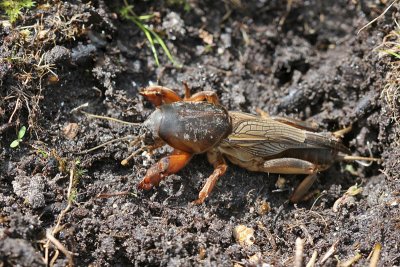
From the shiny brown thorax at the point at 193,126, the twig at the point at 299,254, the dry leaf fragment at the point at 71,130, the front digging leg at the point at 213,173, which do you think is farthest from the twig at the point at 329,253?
the dry leaf fragment at the point at 71,130

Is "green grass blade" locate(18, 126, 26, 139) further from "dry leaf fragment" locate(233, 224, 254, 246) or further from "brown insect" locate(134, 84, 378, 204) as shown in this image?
"dry leaf fragment" locate(233, 224, 254, 246)

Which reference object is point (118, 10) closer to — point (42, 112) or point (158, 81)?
point (158, 81)

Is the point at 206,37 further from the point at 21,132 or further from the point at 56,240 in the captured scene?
the point at 56,240

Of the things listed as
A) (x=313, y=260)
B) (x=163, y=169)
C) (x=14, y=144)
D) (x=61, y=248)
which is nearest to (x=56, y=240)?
(x=61, y=248)

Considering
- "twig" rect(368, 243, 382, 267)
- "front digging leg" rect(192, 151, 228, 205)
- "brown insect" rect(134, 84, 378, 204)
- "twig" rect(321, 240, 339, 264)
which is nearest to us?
"twig" rect(368, 243, 382, 267)

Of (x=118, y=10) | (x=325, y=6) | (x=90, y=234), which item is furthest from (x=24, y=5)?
(x=325, y=6)

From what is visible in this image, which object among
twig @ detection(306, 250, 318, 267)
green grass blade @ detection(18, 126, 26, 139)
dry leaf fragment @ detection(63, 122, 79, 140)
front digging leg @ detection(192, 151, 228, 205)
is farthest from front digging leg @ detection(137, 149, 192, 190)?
twig @ detection(306, 250, 318, 267)

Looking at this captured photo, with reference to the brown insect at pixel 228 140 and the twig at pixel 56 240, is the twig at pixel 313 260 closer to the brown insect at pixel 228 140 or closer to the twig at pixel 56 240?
the brown insect at pixel 228 140
